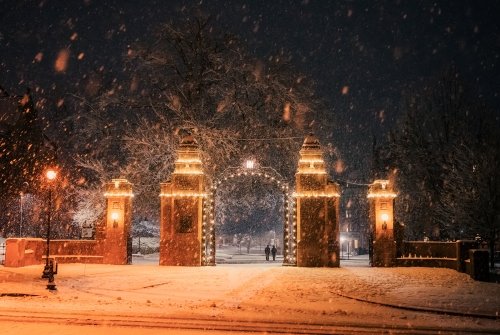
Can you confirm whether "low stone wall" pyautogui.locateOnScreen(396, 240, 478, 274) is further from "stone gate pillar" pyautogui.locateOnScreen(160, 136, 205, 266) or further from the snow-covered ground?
"stone gate pillar" pyautogui.locateOnScreen(160, 136, 205, 266)

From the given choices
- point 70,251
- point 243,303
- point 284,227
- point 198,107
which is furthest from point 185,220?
point 243,303

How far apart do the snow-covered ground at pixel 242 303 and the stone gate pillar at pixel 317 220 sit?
4.21 m

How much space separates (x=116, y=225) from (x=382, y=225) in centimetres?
1242

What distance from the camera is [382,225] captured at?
25.1m

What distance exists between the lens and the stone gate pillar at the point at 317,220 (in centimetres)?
2467

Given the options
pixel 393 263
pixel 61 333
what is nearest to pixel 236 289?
pixel 61 333

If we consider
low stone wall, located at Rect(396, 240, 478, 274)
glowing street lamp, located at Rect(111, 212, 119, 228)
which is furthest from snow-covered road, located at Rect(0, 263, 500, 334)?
glowing street lamp, located at Rect(111, 212, 119, 228)

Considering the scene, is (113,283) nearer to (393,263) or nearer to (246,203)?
(393,263)

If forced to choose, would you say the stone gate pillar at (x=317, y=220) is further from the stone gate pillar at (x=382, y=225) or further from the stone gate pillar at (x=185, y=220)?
the stone gate pillar at (x=185, y=220)

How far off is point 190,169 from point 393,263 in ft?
33.6

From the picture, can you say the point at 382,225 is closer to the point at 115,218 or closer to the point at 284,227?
the point at 284,227

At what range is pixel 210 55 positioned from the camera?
31203 mm

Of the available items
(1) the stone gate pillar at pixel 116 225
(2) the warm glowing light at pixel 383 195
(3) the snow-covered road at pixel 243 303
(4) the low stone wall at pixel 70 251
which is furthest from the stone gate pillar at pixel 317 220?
(4) the low stone wall at pixel 70 251

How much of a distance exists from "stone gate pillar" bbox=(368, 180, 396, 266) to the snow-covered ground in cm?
457
